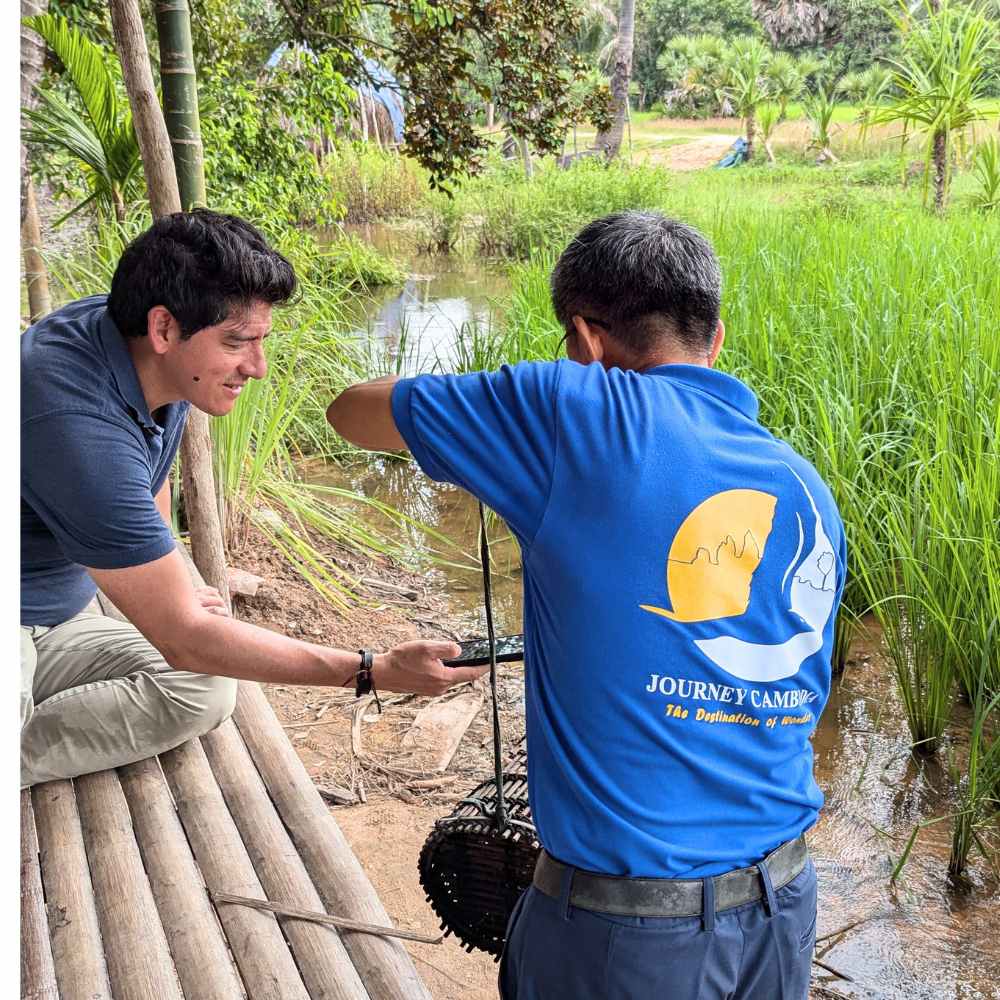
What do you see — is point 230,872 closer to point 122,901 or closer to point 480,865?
point 122,901

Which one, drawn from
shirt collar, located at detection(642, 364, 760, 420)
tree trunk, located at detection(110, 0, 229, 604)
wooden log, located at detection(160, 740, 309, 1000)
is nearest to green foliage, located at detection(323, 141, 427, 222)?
tree trunk, located at detection(110, 0, 229, 604)

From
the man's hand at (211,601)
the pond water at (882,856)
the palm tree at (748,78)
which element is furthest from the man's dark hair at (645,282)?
the palm tree at (748,78)

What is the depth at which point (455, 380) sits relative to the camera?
4.28 ft

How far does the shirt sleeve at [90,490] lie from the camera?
1701 millimetres

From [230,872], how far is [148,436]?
2.61 ft

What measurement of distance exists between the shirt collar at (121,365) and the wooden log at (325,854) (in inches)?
31.6

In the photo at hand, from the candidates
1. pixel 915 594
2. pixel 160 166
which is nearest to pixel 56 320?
pixel 160 166

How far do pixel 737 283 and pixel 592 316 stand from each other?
384 cm

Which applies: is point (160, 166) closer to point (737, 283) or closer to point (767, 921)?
point (767, 921)

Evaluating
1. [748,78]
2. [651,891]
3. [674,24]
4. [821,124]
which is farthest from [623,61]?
[674,24]

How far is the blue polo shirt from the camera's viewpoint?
170cm

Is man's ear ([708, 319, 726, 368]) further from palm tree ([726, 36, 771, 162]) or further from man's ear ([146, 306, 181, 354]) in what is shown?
palm tree ([726, 36, 771, 162])

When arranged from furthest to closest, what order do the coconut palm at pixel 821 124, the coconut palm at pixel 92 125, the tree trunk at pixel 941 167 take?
the coconut palm at pixel 821 124
the tree trunk at pixel 941 167
the coconut palm at pixel 92 125

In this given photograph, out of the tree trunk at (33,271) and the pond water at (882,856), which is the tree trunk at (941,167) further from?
the tree trunk at (33,271)
